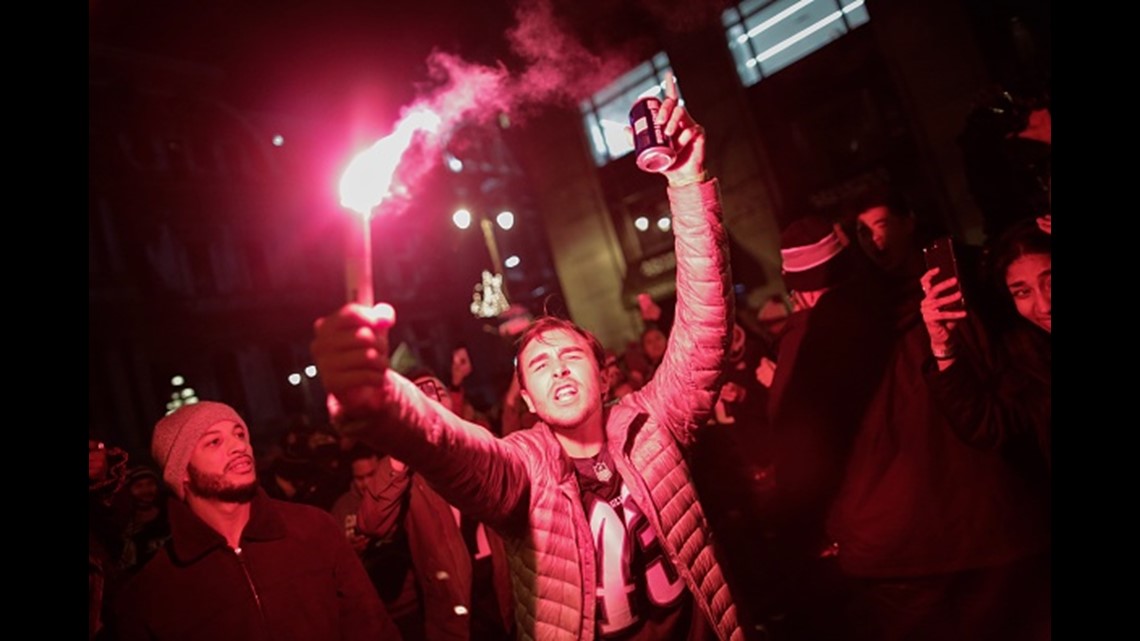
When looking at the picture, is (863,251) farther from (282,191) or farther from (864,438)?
(282,191)

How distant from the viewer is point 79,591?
2520 millimetres

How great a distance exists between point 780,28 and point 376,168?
18035 millimetres

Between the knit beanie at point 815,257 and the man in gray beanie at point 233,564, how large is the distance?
302 centimetres

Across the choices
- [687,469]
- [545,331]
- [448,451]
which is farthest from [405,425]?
[687,469]

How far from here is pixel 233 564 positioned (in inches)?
129

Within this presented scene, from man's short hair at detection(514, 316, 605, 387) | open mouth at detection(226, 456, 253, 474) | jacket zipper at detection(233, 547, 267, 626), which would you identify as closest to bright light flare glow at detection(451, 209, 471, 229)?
open mouth at detection(226, 456, 253, 474)

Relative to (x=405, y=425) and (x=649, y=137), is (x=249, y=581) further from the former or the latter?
(x=649, y=137)

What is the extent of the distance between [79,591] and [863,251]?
4.25 m

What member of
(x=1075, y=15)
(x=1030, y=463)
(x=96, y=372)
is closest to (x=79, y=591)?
(x=1030, y=463)

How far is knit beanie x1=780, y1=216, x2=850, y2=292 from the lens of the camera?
3646mm

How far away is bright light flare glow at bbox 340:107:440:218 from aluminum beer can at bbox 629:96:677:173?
0.87 meters

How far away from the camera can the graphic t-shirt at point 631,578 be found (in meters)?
2.61

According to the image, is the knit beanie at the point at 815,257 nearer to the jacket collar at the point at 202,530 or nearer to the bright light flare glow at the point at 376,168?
the bright light flare glow at the point at 376,168

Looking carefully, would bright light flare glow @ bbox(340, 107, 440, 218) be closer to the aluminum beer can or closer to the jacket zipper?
the aluminum beer can
